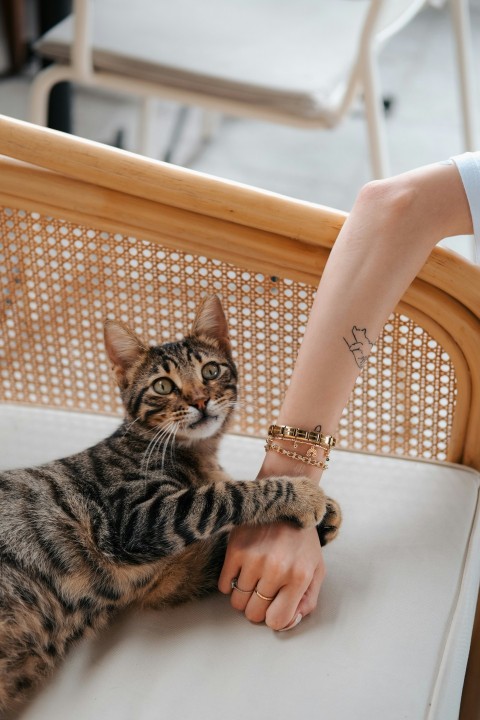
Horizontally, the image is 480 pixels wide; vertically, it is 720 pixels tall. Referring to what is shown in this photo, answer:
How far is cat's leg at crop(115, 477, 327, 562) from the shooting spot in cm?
87

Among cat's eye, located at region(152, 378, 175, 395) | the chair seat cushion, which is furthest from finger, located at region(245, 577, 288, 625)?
the chair seat cushion

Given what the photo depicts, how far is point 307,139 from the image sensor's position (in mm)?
2916

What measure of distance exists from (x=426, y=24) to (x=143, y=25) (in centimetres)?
221

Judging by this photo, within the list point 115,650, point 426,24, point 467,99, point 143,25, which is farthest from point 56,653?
point 426,24

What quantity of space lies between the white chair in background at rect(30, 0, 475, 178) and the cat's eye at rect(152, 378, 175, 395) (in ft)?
3.10

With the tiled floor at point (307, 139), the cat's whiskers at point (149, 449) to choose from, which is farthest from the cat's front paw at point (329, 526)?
the tiled floor at point (307, 139)

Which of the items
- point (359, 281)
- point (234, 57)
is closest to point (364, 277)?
point (359, 281)

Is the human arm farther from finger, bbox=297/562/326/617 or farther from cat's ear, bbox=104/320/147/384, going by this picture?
cat's ear, bbox=104/320/147/384

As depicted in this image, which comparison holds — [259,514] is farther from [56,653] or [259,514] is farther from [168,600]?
[56,653]

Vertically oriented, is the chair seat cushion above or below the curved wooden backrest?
above

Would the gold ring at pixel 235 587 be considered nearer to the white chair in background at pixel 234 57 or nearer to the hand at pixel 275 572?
the hand at pixel 275 572

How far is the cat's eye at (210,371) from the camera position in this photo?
0.97 meters

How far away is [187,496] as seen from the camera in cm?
89

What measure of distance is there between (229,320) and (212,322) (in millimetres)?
117
